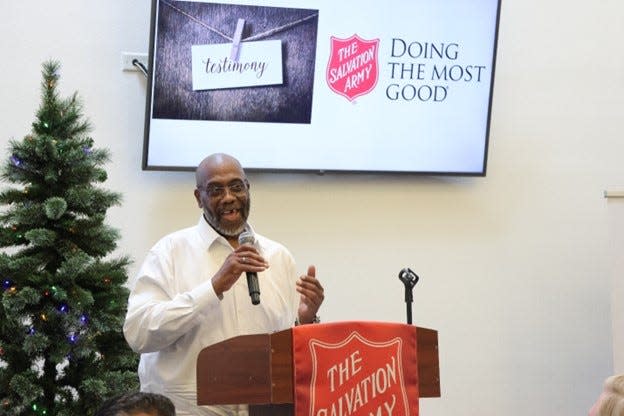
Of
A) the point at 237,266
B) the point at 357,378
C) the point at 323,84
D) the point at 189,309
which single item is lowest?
the point at 357,378

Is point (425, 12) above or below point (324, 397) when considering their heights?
above

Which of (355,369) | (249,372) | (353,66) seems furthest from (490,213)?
(249,372)

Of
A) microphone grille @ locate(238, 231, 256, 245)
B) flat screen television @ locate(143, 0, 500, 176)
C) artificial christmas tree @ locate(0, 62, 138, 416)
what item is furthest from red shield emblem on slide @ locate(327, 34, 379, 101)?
microphone grille @ locate(238, 231, 256, 245)

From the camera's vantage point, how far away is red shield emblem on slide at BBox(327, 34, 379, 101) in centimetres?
514

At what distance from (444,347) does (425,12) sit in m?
1.69

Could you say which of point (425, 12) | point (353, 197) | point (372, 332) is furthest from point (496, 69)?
point (372, 332)

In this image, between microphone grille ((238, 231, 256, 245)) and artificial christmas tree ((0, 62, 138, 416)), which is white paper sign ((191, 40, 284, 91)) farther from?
microphone grille ((238, 231, 256, 245))

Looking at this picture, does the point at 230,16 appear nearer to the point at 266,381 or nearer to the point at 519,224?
the point at 519,224

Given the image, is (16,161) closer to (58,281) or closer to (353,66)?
(58,281)

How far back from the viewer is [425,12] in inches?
207

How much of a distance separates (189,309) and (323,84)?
2257mm

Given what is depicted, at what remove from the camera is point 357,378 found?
111 inches

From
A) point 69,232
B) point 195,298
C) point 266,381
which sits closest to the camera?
point 266,381

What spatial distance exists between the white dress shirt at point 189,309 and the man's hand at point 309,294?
0.33 feet
